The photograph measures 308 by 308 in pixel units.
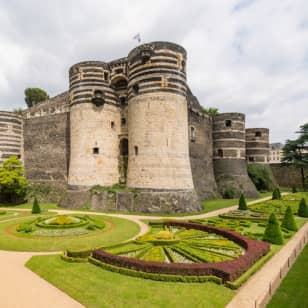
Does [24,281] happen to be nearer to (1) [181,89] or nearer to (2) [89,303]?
(2) [89,303]

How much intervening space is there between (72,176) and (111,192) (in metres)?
6.10

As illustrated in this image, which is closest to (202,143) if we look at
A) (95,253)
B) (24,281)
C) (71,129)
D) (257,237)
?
(71,129)

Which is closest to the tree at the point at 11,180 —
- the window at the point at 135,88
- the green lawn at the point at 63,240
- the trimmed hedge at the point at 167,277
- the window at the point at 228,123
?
the green lawn at the point at 63,240

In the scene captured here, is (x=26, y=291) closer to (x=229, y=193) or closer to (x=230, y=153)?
(x=229, y=193)

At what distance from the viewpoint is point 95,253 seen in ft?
39.8

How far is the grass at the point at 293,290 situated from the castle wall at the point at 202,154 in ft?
72.8

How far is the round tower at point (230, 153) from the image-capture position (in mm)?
38844

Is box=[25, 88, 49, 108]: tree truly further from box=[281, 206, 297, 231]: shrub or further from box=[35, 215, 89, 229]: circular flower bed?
box=[281, 206, 297, 231]: shrub

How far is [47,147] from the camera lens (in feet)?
117

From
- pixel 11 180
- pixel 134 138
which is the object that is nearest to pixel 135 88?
pixel 134 138

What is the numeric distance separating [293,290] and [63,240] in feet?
41.9

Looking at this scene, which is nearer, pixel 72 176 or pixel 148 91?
pixel 148 91

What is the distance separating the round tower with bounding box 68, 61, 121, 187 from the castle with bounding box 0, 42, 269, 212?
0.12 meters

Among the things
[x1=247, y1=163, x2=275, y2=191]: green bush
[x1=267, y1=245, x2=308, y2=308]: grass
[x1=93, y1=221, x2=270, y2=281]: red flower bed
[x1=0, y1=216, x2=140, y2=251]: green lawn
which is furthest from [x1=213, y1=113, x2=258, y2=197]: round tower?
[x1=93, y1=221, x2=270, y2=281]: red flower bed
